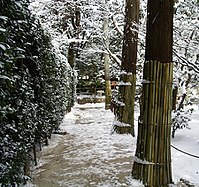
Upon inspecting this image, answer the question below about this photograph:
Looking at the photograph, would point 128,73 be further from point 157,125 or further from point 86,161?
point 157,125

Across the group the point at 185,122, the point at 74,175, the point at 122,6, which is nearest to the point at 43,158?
the point at 74,175

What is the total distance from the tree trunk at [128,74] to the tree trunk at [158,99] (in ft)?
11.8

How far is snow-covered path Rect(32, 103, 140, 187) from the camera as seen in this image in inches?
166

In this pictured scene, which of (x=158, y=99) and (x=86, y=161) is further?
(x=86, y=161)

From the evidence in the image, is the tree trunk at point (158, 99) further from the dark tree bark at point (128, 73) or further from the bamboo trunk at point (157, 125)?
the dark tree bark at point (128, 73)

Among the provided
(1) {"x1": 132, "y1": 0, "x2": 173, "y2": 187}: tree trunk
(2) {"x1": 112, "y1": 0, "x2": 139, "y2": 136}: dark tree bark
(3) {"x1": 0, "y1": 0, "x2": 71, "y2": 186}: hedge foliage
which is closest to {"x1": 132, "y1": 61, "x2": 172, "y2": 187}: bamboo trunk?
(1) {"x1": 132, "y1": 0, "x2": 173, "y2": 187}: tree trunk

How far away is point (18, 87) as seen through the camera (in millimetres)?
3295

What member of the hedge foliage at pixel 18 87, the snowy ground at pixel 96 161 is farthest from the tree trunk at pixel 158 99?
the hedge foliage at pixel 18 87

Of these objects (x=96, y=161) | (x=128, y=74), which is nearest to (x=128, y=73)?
(x=128, y=74)

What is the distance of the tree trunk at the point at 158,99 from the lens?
3754 mm

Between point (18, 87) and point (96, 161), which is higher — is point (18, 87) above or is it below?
above

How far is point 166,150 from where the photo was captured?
3.80 meters

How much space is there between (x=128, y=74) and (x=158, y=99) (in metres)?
3.73

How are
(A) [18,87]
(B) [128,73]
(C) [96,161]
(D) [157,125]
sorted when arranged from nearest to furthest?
(A) [18,87], (D) [157,125], (C) [96,161], (B) [128,73]
